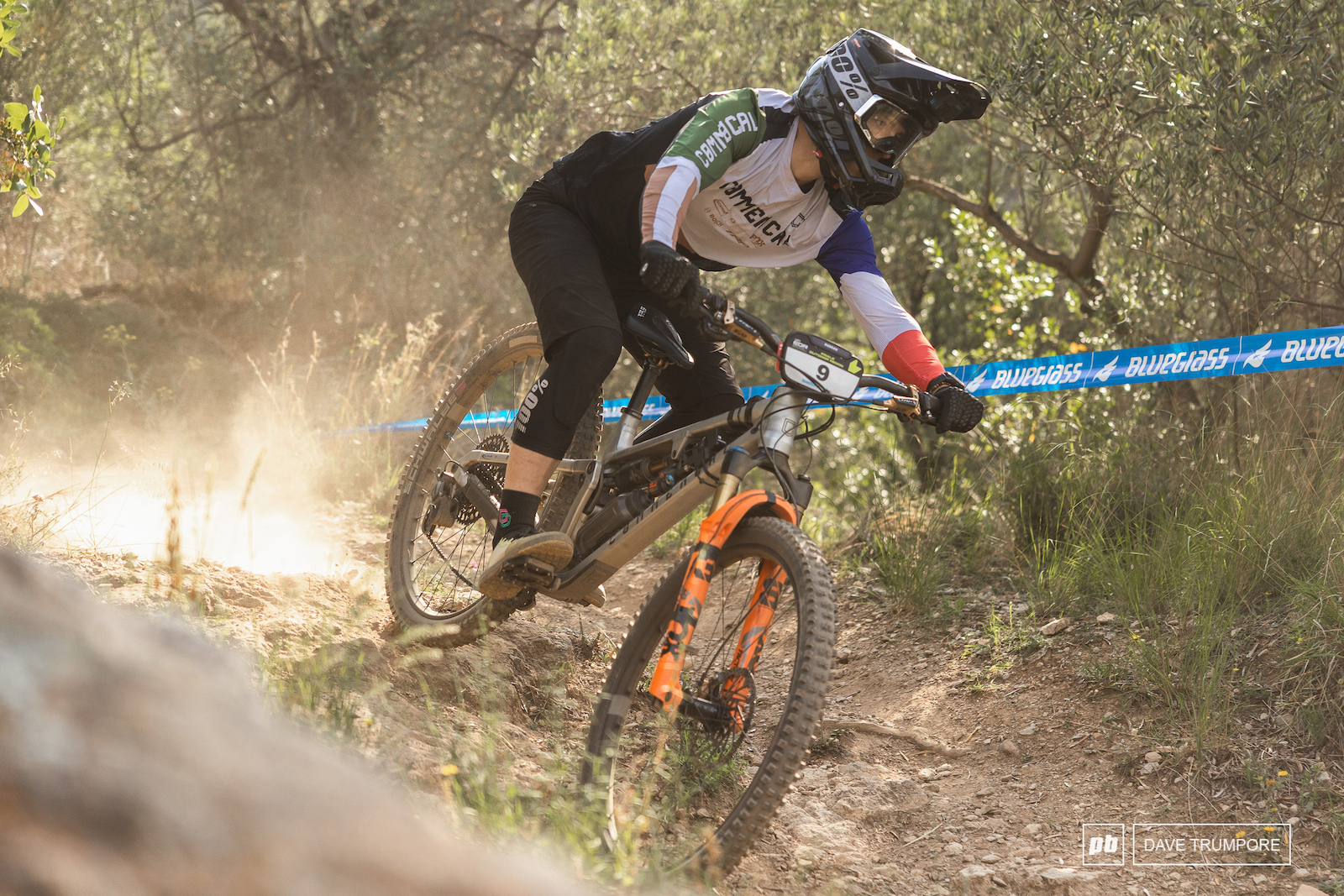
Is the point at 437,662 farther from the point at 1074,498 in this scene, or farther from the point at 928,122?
the point at 1074,498

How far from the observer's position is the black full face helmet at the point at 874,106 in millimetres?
2807

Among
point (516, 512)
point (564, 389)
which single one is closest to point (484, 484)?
point (516, 512)

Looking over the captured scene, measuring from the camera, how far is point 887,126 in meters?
2.88

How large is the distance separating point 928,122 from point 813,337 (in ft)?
2.57

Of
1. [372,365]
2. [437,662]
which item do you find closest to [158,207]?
[372,365]

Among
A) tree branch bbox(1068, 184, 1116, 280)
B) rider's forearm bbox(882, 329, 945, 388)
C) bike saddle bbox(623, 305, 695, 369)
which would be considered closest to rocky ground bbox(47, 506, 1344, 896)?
bike saddle bbox(623, 305, 695, 369)

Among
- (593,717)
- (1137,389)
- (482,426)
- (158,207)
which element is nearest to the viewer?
(593,717)

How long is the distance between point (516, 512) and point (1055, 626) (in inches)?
88.5

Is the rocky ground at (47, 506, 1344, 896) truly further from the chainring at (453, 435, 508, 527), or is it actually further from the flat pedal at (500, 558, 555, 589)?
the chainring at (453, 435, 508, 527)

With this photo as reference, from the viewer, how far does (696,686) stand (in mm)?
2744

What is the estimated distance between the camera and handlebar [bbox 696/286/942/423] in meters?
2.69

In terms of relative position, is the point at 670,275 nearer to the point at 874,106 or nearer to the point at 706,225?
the point at 706,225

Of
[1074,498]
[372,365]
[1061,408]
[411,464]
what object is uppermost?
[372,365]

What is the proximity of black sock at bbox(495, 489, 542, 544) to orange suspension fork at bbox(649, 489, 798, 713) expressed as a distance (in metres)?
0.76
